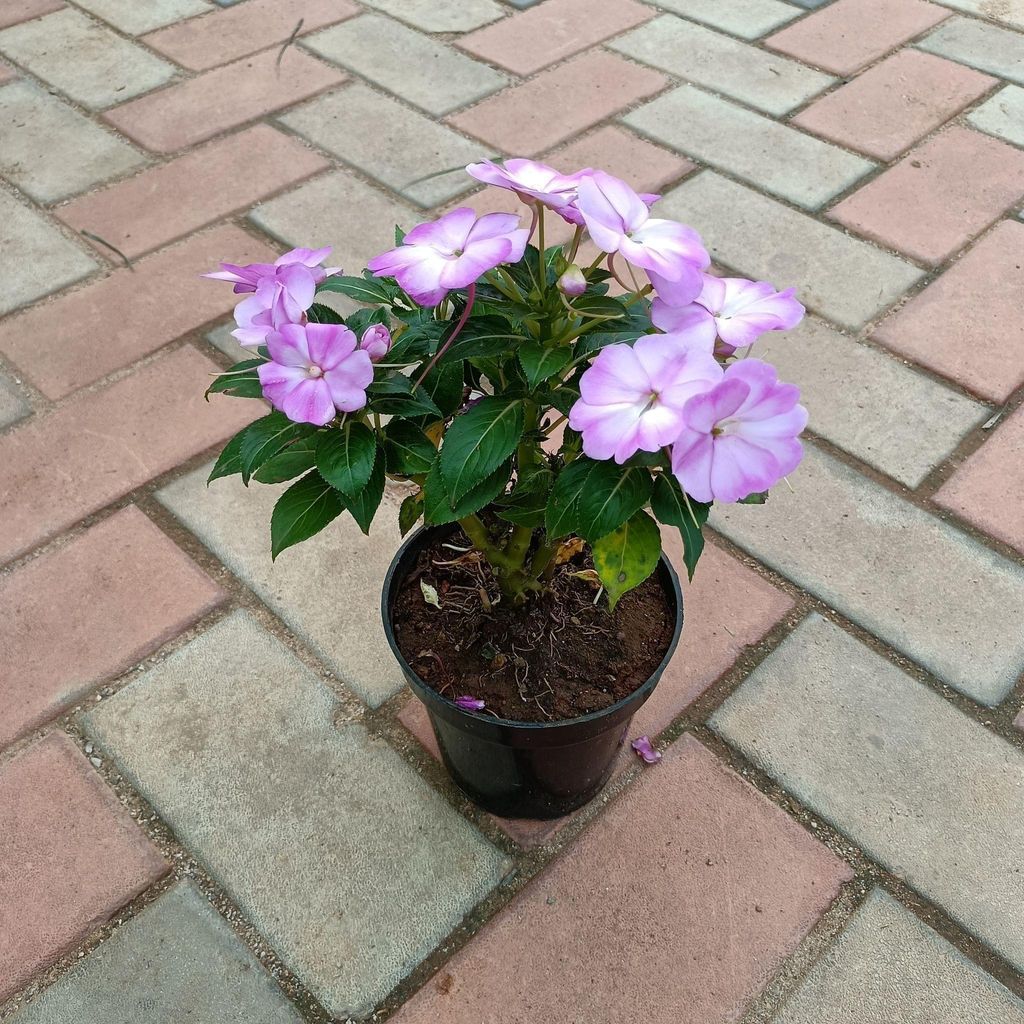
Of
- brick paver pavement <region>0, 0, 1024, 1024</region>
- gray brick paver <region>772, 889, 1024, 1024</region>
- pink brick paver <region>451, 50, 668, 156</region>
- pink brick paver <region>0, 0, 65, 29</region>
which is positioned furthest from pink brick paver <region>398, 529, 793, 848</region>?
pink brick paver <region>0, 0, 65, 29</region>

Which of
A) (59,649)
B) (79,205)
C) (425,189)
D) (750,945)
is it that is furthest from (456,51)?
(750,945)

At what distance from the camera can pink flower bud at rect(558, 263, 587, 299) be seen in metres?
0.82

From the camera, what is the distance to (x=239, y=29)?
9.07 ft

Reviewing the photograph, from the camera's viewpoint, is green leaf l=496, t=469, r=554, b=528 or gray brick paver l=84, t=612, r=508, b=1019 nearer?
green leaf l=496, t=469, r=554, b=528

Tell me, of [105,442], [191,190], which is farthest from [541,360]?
[191,190]

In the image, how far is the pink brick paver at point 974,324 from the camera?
1.88 metres

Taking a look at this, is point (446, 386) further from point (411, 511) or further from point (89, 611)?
point (89, 611)

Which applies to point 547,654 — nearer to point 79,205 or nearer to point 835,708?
point 835,708

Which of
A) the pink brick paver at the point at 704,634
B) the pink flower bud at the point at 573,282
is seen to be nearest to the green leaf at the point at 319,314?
the pink flower bud at the point at 573,282

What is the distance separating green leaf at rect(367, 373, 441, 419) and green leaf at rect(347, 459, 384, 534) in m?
0.05

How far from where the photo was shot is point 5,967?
1.21m

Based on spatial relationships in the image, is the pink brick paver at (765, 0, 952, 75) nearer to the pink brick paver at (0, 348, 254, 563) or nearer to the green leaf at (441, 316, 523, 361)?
the pink brick paver at (0, 348, 254, 563)

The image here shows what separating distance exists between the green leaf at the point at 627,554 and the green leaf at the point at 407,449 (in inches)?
6.9

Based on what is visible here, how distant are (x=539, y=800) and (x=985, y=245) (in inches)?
62.0
